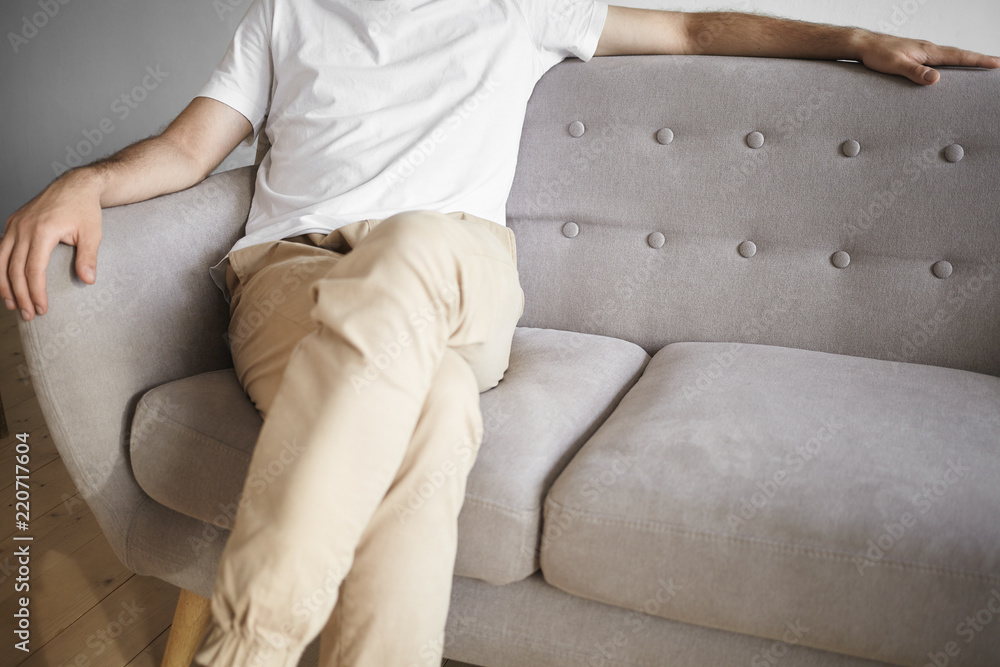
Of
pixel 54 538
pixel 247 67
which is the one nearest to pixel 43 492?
pixel 54 538

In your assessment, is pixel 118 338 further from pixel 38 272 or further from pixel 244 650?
pixel 244 650

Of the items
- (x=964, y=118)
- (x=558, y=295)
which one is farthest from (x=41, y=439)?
(x=964, y=118)

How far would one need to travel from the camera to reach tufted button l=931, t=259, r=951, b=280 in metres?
1.22

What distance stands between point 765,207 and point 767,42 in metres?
0.33

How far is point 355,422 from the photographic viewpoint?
741 millimetres

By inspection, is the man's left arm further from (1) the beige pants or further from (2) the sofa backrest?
(1) the beige pants

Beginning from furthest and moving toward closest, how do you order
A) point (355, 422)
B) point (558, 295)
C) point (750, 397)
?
point (558, 295) < point (750, 397) < point (355, 422)

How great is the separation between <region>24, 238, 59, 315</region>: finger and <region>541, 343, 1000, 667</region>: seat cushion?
28.0 inches

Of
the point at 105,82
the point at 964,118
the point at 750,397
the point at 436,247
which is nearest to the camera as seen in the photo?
the point at 436,247

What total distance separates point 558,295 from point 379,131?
449mm

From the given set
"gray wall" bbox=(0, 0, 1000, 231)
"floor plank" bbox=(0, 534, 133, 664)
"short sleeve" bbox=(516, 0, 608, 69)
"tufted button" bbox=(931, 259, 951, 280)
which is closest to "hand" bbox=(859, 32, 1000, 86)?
"tufted button" bbox=(931, 259, 951, 280)

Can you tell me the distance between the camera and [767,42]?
1.40 meters

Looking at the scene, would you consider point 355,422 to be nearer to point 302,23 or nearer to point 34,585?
point 302,23

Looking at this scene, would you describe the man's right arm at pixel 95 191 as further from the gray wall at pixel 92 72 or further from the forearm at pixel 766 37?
the gray wall at pixel 92 72
